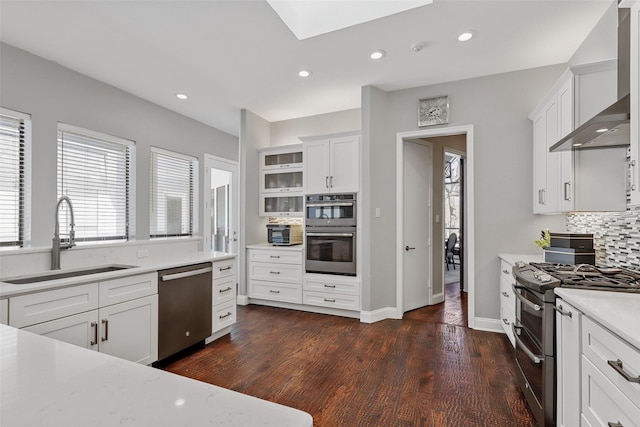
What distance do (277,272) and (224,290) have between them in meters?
1.21

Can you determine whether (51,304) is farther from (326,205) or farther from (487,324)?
(487,324)

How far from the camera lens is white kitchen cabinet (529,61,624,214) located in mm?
2170

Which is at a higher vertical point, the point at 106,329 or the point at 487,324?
the point at 106,329

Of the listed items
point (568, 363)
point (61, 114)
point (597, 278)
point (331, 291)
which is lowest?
point (331, 291)

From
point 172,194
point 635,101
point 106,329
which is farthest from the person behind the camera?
point 172,194

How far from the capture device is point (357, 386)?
230cm

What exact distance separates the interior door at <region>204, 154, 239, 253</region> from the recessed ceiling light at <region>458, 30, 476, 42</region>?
411 centimetres

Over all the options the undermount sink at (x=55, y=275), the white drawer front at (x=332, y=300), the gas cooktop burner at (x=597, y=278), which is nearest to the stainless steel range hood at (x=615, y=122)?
the gas cooktop burner at (x=597, y=278)

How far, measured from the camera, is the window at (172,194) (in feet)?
14.4

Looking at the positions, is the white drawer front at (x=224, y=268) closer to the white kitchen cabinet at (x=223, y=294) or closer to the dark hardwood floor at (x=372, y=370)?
the white kitchen cabinet at (x=223, y=294)

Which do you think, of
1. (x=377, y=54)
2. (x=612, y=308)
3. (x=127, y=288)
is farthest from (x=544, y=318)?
(x=127, y=288)

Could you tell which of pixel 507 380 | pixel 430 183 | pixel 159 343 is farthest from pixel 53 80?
pixel 507 380

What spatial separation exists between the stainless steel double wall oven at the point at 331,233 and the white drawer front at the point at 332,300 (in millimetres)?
293

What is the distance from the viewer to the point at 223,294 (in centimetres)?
317
